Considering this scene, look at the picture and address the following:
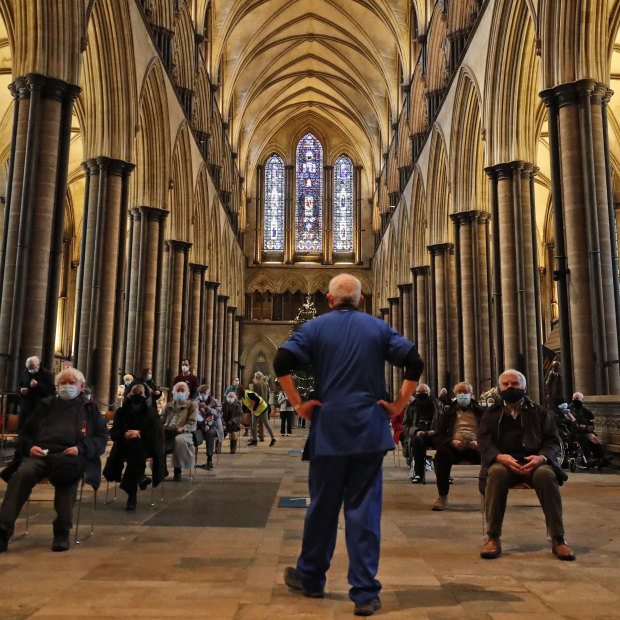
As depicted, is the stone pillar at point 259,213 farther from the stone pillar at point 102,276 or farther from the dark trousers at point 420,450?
the dark trousers at point 420,450

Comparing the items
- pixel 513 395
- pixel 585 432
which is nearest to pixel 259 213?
pixel 585 432

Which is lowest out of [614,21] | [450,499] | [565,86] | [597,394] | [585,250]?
[450,499]

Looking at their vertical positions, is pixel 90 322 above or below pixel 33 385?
above

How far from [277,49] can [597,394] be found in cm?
2600

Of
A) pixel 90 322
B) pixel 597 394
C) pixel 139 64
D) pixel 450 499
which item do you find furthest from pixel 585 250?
pixel 139 64

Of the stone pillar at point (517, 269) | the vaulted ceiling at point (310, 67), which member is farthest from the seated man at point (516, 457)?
the vaulted ceiling at point (310, 67)

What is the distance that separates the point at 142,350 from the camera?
1664 centimetres

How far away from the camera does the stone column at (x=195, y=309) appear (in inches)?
915

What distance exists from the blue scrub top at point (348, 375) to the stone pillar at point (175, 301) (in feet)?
54.3

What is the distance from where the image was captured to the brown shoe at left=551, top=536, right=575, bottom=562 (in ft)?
12.1

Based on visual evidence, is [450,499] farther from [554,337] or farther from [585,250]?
[554,337]

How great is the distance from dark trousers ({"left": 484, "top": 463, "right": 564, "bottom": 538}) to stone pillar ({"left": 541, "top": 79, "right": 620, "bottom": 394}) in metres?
6.68

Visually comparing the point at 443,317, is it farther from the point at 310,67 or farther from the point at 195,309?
the point at 310,67

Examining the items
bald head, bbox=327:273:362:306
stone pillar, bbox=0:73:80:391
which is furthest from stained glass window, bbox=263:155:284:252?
bald head, bbox=327:273:362:306
